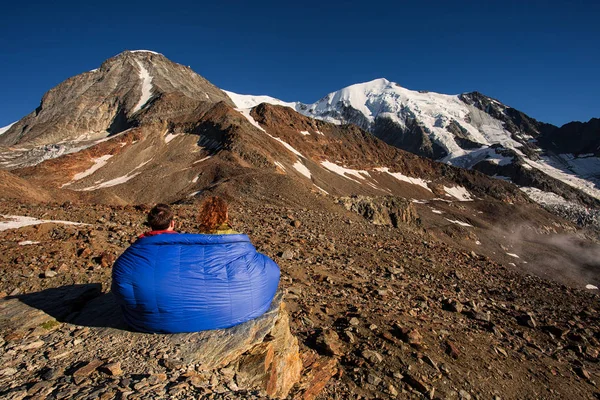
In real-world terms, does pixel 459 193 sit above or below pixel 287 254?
below

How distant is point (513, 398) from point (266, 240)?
824cm

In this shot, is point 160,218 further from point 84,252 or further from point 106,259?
point 84,252

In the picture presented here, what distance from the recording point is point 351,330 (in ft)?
22.3

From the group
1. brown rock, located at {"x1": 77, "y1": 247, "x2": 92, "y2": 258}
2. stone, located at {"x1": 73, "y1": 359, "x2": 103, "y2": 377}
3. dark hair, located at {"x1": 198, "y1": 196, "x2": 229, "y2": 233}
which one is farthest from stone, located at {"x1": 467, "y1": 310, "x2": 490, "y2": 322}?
brown rock, located at {"x1": 77, "y1": 247, "x2": 92, "y2": 258}

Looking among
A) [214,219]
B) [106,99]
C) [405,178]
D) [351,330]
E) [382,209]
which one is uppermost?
[106,99]

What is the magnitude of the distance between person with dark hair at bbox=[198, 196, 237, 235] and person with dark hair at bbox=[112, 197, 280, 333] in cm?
55

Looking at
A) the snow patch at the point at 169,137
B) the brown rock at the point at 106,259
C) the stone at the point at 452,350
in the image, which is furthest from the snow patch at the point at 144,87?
the stone at the point at 452,350

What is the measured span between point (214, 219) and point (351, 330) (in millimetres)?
3826

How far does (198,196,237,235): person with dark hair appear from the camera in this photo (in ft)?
16.3

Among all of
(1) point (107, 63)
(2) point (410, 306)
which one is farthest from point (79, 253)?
(1) point (107, 63)

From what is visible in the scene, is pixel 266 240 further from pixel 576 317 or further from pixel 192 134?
pixel 192 134

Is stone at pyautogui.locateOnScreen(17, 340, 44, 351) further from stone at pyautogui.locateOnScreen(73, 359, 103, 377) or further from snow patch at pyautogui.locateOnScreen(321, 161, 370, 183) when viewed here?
snow patch at pyautogui.locateOnScreen(321, 161, 370, 183)

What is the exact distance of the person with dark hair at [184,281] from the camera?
13.0ft

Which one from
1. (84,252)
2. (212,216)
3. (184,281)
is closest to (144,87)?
(84,252)
